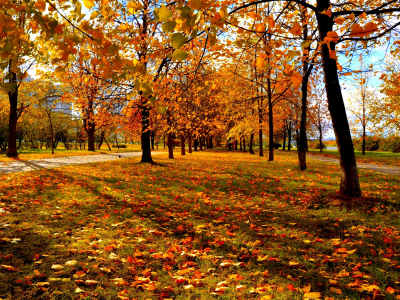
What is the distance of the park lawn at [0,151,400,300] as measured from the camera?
2.58 m

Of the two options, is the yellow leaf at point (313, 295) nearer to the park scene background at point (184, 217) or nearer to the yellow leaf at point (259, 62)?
the park scene background at point (184, 217)

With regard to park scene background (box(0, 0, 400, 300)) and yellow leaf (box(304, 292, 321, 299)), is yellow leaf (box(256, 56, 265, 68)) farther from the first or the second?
yellow leaf (box(304, 292, 321, 299))

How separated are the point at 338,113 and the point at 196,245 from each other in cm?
469

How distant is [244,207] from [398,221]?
9.91 feet

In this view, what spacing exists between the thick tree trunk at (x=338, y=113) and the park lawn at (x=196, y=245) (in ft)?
1.70

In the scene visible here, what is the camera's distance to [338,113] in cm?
574

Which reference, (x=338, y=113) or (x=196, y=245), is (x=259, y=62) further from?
(x=338, y=113)

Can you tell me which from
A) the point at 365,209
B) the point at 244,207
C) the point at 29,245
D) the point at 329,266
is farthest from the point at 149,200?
the point at 365,209

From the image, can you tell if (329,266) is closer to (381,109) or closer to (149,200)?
(149,200)

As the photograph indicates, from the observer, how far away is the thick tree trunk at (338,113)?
566 cm

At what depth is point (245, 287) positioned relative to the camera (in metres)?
2.60

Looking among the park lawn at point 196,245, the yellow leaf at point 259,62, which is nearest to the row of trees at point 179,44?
the yellow leaf at point 259,62

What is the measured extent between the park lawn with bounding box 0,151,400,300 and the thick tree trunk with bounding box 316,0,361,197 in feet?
1.70

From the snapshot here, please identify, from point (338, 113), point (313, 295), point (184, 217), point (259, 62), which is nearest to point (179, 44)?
point (259, 62)
